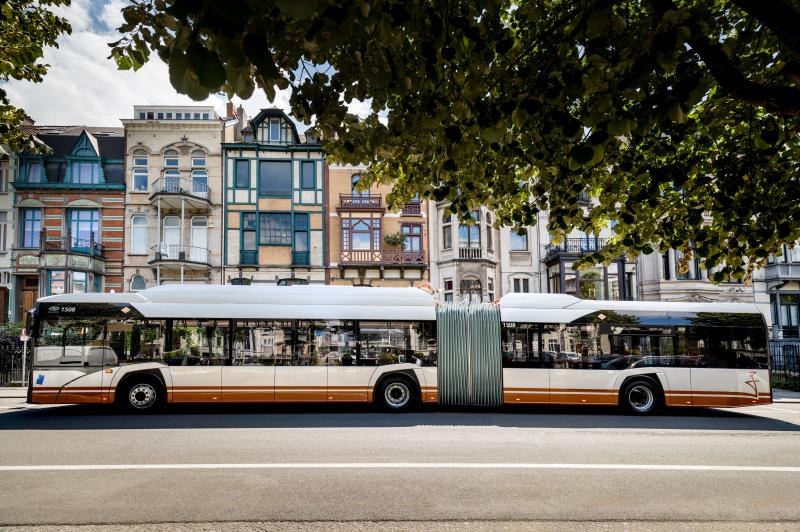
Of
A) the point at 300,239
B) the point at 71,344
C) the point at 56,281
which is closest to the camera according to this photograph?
the point at 71,344

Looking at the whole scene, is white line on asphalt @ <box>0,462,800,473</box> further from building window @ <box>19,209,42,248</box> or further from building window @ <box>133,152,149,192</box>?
building window @ <box>19,209,42,248</box>

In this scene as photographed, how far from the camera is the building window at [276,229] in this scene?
25844mm

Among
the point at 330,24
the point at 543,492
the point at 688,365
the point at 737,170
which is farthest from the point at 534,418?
the point at 330,24

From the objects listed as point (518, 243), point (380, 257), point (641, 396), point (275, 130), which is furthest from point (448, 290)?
point (641, 396)

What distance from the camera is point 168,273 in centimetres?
2462

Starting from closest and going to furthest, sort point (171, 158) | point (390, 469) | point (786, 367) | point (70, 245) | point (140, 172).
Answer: point (390, 469) < point (786, 367) < point (70, 245) < point (140, 172) < point (171, 158)

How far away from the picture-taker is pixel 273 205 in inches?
1028

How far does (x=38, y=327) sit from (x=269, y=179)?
1653cm

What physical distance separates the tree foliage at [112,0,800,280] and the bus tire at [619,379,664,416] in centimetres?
602

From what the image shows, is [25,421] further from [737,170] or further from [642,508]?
[737,170]

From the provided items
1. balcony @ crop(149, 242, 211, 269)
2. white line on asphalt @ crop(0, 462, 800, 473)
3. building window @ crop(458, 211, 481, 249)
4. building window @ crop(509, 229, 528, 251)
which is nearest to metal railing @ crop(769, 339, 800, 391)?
building window @ crop(509, 229, 528, 251)

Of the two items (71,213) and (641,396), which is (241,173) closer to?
(71,213)

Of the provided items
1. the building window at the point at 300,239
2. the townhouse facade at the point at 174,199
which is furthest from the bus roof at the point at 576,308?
the townhouse facade at the point at 174,199

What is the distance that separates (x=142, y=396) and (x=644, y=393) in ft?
38.5
